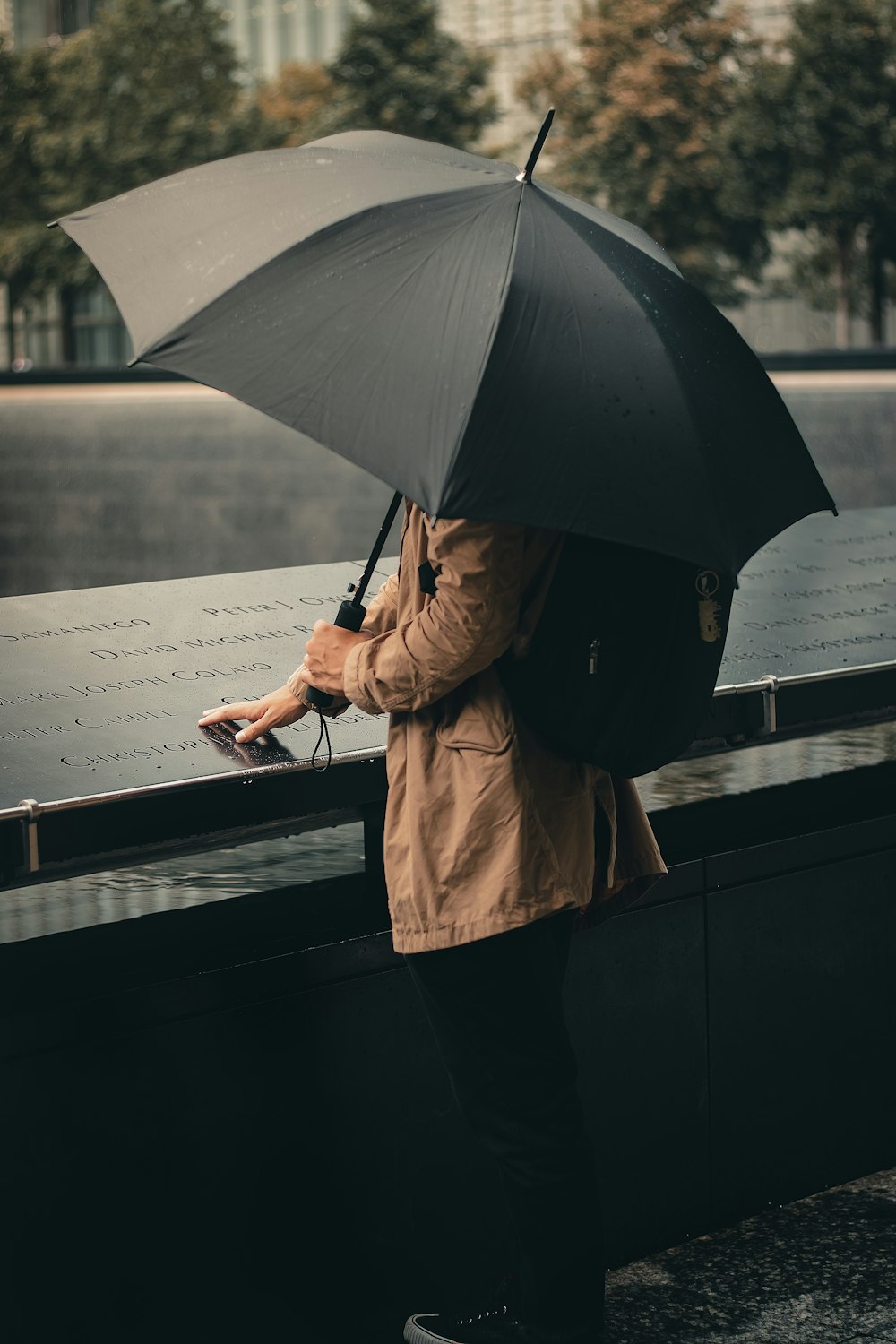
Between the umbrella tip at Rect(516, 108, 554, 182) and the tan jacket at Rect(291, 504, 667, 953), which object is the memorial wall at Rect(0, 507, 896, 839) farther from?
the umbrella tip at Rect(516, 108, 554, 182)

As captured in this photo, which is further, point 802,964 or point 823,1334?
point 802,964

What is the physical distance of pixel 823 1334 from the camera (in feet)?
10.4

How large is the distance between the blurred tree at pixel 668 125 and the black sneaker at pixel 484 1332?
30.6m

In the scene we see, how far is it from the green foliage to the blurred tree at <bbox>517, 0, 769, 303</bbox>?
8.12 metres

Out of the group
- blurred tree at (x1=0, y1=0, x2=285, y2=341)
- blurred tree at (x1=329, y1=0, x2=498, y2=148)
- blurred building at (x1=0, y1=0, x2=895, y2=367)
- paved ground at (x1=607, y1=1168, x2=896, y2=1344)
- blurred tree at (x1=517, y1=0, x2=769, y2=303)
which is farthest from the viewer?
blurred building at (x1=0, y1=0, x2=895, y2=367)

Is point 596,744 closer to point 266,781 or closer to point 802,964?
point 266,781

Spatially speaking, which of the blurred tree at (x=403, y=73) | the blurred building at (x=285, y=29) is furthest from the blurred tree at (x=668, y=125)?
the blurred building at (x=285, y=29)

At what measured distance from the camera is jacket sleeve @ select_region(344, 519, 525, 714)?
236 cm

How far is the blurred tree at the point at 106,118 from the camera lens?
1454 inches

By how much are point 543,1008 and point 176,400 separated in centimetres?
1381

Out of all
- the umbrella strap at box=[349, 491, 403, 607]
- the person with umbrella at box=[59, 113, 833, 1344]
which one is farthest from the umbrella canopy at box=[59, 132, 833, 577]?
the umbrella strap at box=[349, 491, 403, 607]

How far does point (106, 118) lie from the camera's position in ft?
123

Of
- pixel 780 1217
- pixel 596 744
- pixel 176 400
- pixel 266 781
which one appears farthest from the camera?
pixel 176 400

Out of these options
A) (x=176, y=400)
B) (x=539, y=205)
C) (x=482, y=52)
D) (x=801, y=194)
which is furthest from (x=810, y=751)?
(x=482, y=52)
